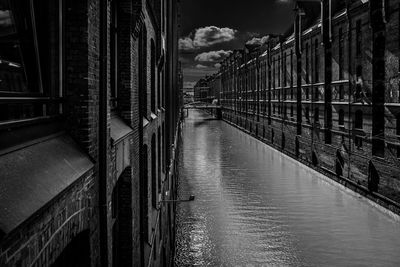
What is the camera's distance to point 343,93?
20969 mm

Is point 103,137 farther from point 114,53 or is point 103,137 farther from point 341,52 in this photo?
point 341,52

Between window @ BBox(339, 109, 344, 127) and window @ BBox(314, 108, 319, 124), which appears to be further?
window @ BBox(314, 108, 319, 124)

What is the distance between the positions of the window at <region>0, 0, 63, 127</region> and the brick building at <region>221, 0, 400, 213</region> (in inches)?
609

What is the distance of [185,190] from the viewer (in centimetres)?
2052

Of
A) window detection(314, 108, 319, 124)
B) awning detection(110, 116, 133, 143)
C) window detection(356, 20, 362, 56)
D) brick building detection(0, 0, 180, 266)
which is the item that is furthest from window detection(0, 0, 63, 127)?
window detection(314, 108, 319, 124)

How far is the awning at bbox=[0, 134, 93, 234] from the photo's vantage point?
1741 millimetres

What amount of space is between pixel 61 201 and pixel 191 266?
10.0 m

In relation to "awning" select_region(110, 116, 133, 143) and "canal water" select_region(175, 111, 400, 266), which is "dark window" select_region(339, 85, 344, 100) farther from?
"awning" select_region(110, 116, 133, 143)

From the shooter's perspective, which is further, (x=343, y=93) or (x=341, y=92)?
(x=341, y=92)

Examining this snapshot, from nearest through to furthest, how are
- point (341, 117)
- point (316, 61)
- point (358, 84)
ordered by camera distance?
point (358, 84)
point (341, 117)
point (316, 61)

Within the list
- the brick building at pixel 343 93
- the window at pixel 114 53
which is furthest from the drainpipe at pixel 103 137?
the brick building at pixel 343 93

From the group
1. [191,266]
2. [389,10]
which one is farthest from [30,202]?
[389,10]

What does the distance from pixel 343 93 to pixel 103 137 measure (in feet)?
64.1

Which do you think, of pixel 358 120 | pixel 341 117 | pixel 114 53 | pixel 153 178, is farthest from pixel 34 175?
pixel 341 117
